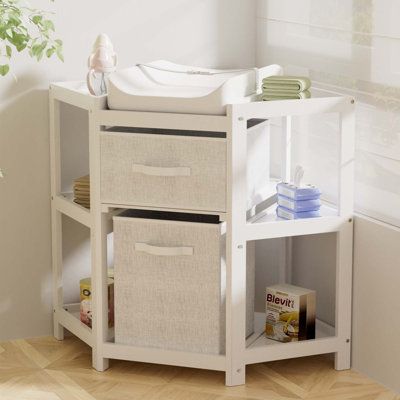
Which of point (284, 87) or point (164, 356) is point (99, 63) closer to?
point (284, 87)

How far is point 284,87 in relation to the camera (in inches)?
103

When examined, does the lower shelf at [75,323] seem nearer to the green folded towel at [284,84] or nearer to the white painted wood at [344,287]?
the white painted wood at [344,287]

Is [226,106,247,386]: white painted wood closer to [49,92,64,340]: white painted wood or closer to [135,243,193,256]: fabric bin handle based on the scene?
[135,243,193,256]: fabric bin handle

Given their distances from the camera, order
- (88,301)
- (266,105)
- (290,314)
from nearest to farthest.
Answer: (266,105) < (290,314) < (88,301)

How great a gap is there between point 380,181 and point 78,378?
96cm

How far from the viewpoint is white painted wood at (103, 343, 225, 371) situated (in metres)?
2.61

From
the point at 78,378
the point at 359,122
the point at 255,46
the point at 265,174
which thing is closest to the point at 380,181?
the point at 359,122

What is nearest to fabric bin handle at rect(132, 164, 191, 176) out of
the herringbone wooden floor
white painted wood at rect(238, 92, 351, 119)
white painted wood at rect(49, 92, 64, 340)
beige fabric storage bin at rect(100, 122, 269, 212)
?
beige fabric storage bin at rect(100, 122, 269, 212)

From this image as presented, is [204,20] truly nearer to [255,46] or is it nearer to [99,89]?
[255,46]

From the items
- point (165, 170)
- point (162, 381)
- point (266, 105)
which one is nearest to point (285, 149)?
point (266, 105)

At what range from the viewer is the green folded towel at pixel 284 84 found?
8.53 ft

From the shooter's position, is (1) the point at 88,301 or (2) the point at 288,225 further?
(1) the point at 88,301

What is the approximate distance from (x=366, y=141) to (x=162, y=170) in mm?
548

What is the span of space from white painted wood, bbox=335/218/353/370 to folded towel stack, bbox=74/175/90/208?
0.70m
